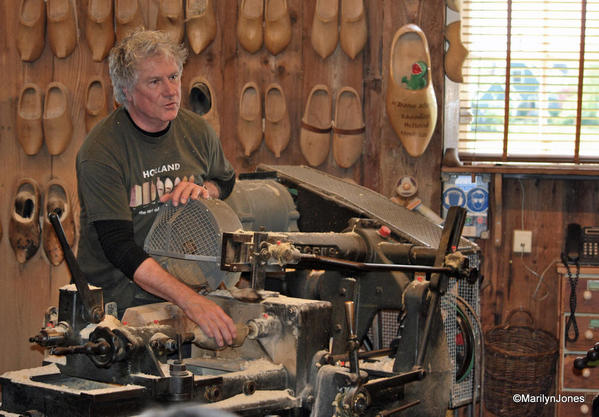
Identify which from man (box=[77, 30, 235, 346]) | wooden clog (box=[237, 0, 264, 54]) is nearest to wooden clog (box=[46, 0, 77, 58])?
wooden clog (box=[237, 0, 264, 54])

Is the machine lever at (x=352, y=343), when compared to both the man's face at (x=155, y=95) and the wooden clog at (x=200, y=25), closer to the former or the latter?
the man's face at (x=155, y=95)

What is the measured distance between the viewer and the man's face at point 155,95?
254cm

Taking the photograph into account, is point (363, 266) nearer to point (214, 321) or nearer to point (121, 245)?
point (214, 321)

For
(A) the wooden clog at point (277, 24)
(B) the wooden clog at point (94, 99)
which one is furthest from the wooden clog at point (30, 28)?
(A) the wooden clog at point (277, 24)

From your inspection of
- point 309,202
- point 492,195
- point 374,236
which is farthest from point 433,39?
point 374,236

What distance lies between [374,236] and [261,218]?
538 mm

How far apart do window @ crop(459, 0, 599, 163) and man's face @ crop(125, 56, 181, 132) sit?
241cm

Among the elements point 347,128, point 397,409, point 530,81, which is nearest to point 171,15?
point 347,128

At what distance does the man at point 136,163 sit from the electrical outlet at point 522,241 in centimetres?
235

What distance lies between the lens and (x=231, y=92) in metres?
4.71

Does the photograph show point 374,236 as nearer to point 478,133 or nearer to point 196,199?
point 196,199

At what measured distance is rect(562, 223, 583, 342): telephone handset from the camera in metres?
4.19

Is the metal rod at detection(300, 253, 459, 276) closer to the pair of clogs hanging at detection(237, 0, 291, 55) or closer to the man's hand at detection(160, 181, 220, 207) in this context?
the man's hand at detection(160, 181, 220, 207)

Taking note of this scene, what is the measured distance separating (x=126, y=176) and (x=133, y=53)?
16.8 inches
